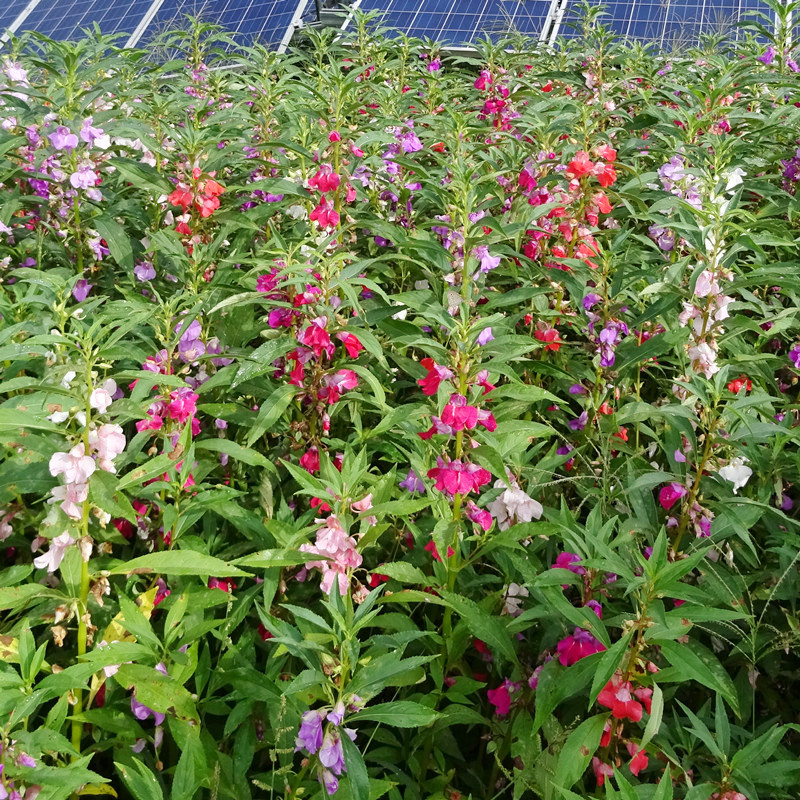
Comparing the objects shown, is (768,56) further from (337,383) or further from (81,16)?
(81,16)

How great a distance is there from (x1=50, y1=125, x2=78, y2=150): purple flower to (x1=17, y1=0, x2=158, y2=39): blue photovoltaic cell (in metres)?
10.3

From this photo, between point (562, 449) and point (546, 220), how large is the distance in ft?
3.04

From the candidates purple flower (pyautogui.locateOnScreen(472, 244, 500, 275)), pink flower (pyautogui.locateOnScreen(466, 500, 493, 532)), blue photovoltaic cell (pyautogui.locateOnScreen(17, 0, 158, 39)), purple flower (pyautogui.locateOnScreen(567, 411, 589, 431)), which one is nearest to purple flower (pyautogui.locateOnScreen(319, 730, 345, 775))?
pink flower (pyautogui.locateOnScreen(466, 500, 493, 532))

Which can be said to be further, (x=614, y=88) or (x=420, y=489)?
(x=614, y=88)

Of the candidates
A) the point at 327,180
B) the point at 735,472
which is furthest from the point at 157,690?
the point at 327,180

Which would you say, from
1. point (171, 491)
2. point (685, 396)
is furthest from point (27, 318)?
point (685, 396)

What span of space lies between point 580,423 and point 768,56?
13.1ft

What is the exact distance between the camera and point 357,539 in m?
2.00

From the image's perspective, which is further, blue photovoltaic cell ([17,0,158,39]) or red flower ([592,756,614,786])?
blue photovoltaic cell ([17,0,158,39])

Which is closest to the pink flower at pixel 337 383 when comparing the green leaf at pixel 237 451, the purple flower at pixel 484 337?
the green leaf at pixel 237 451

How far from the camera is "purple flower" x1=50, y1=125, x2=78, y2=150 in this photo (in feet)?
9.84

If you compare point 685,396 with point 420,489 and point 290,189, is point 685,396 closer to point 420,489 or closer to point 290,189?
point 420,489

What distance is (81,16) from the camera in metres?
13.3

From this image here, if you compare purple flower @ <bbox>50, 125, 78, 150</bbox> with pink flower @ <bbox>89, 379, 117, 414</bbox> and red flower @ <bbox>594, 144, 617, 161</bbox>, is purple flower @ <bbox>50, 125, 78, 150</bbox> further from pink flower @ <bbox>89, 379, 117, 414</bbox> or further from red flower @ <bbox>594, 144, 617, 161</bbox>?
red flower @ <bbox>594, 144, 617, 161</bbox>
